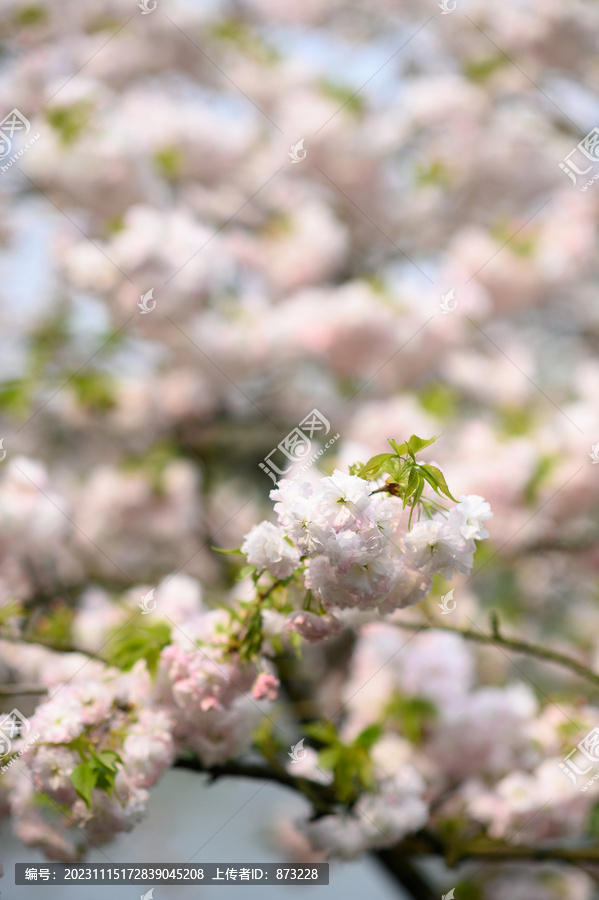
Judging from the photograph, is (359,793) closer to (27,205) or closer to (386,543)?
(386,543)
